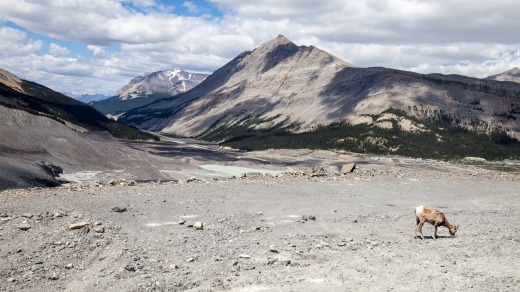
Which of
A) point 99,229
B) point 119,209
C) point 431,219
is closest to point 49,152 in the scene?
point 119,209

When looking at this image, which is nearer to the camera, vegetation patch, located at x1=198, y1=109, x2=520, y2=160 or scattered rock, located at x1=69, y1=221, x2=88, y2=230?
scattered rock, located at x1=69, y1=221, x2=88, y2=230

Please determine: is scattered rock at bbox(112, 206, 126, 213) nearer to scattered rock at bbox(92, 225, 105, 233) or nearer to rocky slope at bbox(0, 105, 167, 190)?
scattered rock at bbox(92, 225, 105, 233)

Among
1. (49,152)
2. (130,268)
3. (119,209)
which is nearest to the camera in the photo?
(130,268)

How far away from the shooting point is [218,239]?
21953mm

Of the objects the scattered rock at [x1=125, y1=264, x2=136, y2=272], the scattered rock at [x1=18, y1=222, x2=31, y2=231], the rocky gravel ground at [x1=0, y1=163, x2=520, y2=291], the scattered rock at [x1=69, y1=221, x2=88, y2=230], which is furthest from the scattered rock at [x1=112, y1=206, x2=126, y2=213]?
the scattered rock at [x1=125, y1=264, x2=136, y2=272]

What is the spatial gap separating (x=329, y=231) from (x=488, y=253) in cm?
826

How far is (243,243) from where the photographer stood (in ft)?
68.5

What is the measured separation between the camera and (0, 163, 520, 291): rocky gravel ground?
15.7 m

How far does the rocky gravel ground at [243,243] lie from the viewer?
15.7m

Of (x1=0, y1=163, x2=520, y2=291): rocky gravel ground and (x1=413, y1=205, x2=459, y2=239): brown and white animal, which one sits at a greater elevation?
(x1=413, y1=205, x2=459, y2=239): brown and white animal

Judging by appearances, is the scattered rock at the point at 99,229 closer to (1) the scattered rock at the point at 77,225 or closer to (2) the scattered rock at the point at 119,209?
(1) the scattered rock at the point at 77,225

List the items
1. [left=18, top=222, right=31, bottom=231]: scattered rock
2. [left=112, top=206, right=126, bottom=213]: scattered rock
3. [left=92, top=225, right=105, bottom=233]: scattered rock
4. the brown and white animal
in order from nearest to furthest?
the brown and white animal → [left=18, top=222, right=31, bottom=231]: scattered rock → [left=92, top=225, right=105, bottom=233]: scattered rock → [left=112, top=206, right=126, bottom=213]: scattered rock

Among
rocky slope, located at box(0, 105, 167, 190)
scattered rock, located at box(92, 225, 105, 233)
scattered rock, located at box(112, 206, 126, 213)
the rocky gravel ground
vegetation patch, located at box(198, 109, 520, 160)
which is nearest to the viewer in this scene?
the rocky gravel ground

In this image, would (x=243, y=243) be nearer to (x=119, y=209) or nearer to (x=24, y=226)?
(x=119, y=209)
